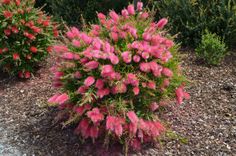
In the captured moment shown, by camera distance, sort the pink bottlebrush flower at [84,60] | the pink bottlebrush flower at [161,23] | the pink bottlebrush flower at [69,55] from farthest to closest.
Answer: the pink bottlebrush flower at [161,23] < the pink bottlebrush flower at [69,55] < the pink bottlebrush flower at [84,60]

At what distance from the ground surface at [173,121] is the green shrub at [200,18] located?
0.43 metres

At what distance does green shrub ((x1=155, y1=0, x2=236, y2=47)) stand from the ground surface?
430 millimetres

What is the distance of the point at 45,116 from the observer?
5.19 meters

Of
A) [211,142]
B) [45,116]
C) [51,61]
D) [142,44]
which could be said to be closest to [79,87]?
[142,44]

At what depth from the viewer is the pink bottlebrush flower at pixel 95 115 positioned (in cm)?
402

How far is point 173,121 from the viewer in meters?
4.96

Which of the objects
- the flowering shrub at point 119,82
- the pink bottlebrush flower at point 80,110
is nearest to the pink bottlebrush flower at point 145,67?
the flowering shrub at point 119,82

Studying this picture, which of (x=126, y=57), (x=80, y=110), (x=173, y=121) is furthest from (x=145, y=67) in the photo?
(x=173, y=121)

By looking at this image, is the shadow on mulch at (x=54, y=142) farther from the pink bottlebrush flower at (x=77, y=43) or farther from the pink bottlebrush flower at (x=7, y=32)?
the pink bottlebrush flower at (x=7, y=32)

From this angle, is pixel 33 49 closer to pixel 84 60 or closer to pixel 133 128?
pixel 84 60

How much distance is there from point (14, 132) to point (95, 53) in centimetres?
150

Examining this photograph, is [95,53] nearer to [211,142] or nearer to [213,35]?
[211,142]

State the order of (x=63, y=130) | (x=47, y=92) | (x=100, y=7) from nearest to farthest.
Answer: (x=63, y=130) < (x=47, y=92) < (x=100, y=7)

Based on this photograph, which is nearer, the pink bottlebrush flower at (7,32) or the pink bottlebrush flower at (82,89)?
the pink bottlebrush flower at (82,89)
